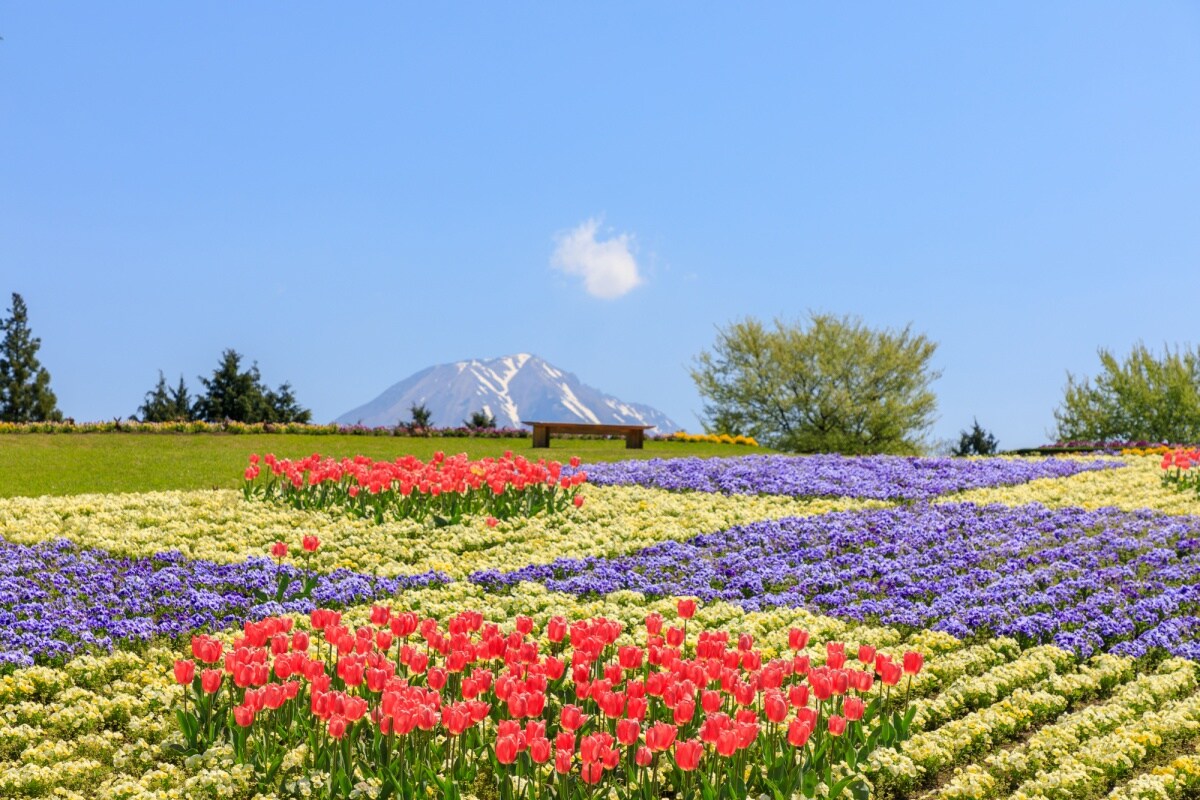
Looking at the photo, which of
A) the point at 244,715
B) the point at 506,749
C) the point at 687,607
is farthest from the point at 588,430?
the point at 506,749

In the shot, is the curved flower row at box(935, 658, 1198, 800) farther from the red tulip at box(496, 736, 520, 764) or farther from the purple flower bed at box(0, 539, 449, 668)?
the purple flower bed at box(0, 539, 449, 668)

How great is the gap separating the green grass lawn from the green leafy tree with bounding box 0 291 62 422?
19.8 m

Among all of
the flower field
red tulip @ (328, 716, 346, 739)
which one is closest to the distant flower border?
the flower field

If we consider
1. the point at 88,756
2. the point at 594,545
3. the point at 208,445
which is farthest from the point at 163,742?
the point at 208,445

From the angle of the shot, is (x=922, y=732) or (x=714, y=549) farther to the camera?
(x=714, y=549)

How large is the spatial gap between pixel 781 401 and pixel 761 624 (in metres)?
35.2

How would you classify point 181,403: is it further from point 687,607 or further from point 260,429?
point 687,607

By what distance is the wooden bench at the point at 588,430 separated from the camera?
30.8 m

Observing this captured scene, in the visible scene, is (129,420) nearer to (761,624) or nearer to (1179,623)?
(761,624)

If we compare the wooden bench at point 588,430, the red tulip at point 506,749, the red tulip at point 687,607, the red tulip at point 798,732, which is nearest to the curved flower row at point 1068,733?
the red tulip at point 798,732

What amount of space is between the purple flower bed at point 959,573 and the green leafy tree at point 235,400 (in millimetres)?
39197

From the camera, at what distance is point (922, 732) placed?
7375 mm

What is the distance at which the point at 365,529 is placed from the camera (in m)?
14.1

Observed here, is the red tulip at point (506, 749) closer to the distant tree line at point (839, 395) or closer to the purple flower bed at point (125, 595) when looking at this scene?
the purple flower bed at point (125, 595)
